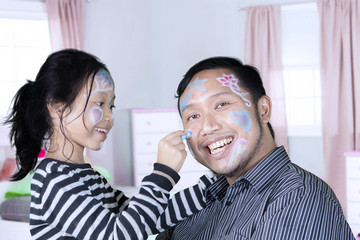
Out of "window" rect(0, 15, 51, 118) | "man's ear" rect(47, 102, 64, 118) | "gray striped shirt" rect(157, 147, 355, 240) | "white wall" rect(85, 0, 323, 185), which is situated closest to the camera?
"gray striped shirt" rect(157, 147, 355, 240)

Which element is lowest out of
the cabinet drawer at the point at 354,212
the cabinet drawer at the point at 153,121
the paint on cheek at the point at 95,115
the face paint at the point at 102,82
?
the cabinet drawer at the point at 354,212

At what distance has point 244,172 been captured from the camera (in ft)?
3.93

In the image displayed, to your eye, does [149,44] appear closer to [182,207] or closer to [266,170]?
[182,207]

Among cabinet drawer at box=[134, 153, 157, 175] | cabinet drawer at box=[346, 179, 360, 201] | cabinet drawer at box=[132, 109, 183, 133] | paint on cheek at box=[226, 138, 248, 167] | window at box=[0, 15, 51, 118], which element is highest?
window at box=[0, 15, 51, 118]

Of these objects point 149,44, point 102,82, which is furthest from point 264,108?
point 149,44

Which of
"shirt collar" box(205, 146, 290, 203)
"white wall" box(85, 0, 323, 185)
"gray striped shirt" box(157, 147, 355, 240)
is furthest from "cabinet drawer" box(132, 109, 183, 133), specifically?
"shirt collar" box(205, 146, 290, 203)

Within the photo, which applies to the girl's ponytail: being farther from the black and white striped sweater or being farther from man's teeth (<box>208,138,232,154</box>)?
man's teeth (<box>208,138,232,154</box>)

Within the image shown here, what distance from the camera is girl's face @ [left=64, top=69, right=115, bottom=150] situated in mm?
1252

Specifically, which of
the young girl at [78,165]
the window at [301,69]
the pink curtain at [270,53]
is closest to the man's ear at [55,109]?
the young girl at [78,165]

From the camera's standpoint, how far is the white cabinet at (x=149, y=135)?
4758 millimetres

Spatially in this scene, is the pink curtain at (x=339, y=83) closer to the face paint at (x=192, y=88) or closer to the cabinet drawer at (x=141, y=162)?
the cabinet drawer at (x=141, y=162)

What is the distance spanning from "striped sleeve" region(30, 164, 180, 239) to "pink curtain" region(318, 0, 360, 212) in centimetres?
381

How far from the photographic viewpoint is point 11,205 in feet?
10.3

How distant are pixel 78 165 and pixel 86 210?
194mm
